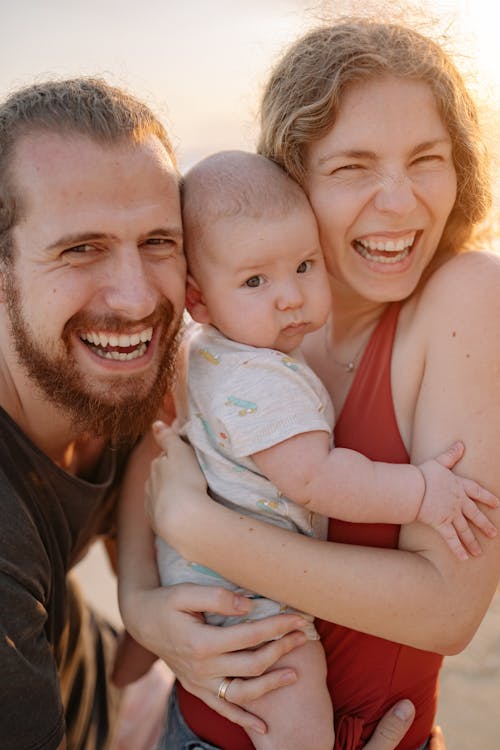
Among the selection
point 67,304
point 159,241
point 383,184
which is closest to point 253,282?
point 159,241

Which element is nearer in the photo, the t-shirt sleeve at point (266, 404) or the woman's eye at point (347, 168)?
the t-shirt sleeve at point (266, 404)

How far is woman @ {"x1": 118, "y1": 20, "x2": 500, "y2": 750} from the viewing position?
7.22 feet

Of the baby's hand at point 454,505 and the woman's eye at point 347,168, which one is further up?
the woman's eye at point 347,168

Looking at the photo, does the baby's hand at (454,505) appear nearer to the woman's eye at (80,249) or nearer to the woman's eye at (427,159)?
the woman's eye at (427,159)

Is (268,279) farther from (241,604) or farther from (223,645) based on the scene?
(223,645)

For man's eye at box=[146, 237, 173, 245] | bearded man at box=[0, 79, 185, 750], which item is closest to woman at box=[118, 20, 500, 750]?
bearded man at box=[0, 79, 185, 750]

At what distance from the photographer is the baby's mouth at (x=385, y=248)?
2.49 meters

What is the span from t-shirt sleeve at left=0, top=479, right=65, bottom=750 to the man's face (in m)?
0.52

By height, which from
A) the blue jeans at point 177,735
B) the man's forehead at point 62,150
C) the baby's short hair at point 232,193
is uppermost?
the man's forehead at point 62,150

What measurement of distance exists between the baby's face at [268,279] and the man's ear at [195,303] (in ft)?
0.38

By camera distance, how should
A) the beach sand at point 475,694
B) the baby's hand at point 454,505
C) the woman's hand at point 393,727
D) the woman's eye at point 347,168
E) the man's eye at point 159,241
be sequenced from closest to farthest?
the baby's hand at point 454,505 → the woman's hand at point 393,727 → the woman's eye at point 347,168 → the man's eye at point 159,241 → the beach sand at point 475,694

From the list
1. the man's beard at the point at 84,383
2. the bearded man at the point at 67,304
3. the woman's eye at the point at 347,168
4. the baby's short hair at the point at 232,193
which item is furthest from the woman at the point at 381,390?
the bearded man at the point at 67,304

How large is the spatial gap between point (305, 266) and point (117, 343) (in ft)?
2.32

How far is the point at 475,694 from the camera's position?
464cm
